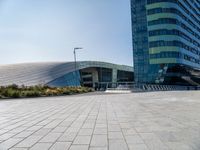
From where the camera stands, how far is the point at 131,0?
66812mm

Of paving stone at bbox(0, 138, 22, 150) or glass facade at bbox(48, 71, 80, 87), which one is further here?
glass facade at bbox(48, 71, 80, 87)

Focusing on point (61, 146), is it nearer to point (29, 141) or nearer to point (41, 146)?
point (41, 146)

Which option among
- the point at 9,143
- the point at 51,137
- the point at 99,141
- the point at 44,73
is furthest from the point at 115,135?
the point at 44,73

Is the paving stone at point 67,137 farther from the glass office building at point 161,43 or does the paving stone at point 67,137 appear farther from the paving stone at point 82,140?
the glass office building at point 161,43

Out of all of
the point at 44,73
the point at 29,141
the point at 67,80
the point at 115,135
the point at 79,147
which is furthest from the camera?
the point at 67,80

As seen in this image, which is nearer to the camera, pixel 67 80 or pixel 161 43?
pixel 67 80

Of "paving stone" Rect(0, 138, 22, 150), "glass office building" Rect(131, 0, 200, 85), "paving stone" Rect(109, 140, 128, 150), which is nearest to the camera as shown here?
"paving stone" Rect(109, 140, 128, 150)

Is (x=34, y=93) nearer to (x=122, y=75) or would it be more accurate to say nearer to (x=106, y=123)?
(x=106, y=123)

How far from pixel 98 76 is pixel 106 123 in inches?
2959

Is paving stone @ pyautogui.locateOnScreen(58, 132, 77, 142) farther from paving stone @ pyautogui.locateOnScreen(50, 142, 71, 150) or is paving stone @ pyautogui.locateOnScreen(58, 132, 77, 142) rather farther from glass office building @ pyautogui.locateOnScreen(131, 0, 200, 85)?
glass office building @ pyautogui.locateOnScreen(131, 0, 200, 85)

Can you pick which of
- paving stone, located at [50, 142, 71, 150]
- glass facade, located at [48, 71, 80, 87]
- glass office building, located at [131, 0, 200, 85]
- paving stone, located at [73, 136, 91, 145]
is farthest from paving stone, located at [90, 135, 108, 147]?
glass office building, located at [131, 0, 200, 85]

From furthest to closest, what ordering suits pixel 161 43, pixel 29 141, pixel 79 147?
pixel 161 43, pixel 29 141, pixel 79 147

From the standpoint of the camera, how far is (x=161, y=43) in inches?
2339

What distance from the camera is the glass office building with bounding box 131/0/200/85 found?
194 feet
